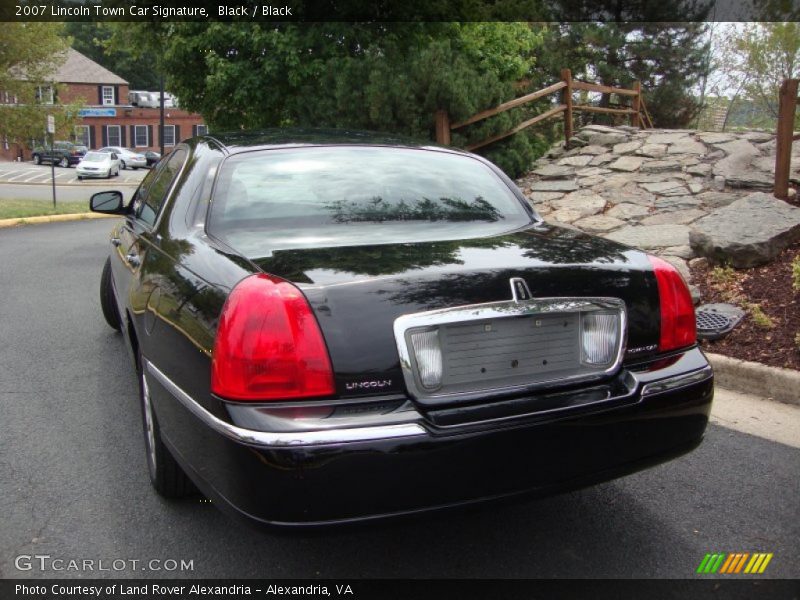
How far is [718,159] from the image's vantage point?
10656 millimetres

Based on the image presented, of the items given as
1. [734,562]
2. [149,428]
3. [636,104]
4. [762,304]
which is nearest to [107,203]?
[149,428]

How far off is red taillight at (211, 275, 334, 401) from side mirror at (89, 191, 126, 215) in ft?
9.76

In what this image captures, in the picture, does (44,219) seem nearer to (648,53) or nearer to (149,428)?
(149,428)

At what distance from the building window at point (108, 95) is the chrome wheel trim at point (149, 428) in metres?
65.1

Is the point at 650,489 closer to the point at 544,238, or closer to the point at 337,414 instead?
the point at 544,238

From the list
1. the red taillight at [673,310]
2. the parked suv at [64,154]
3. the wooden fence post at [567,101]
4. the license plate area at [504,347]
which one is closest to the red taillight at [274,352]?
the license plate area at [504,347]

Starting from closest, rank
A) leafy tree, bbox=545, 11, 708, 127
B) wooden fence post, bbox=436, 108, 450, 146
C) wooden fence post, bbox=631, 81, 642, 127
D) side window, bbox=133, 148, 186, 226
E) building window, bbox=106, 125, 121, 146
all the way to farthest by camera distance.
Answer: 1. side window, bbox=133, 148, 186, 226
2. wooden fence post, bbox=436, 108, 450, 146
3. wooden fence post, bbox=631, 81, 642, 127
4. leafy tree, bbox=545, 11, 708, 127
5. building window, bbox=106, 125, 121, 146

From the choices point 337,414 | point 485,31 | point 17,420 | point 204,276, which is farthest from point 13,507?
point 485,31

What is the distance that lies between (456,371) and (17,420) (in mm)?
2980

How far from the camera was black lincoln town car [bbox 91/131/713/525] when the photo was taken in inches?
83.9

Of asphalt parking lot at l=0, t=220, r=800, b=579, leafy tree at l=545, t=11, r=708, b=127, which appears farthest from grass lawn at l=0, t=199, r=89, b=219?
leafy tree at l=545, t=11, r=708, b=127

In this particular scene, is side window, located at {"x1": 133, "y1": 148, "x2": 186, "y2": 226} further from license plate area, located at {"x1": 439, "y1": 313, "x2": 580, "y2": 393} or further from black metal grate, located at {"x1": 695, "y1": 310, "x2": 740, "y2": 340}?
black metal grate, located at {"x1": 695, "y1": 310, "x2": 740, "y2": 340}

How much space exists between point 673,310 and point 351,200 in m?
1.35

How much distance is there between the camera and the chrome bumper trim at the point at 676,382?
2.53 metres
